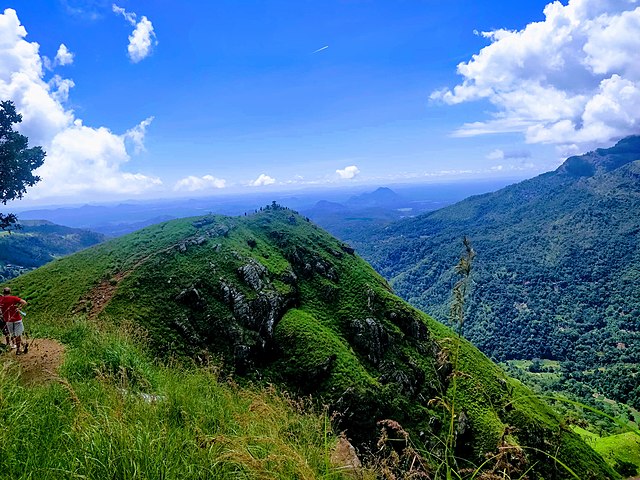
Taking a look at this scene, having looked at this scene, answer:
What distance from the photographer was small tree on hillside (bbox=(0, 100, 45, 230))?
94.1ft

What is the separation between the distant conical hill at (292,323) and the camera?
1603 inches

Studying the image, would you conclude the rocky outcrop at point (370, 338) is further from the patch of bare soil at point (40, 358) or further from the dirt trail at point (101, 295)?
the patch of bare soil at point (40, 358)

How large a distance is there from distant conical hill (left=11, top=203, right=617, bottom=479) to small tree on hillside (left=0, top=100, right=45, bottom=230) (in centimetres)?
1123

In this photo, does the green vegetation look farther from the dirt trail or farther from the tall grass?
the dirt trail

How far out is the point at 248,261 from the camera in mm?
55531

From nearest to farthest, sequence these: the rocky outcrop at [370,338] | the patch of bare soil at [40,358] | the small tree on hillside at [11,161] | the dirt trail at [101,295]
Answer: the patch of bare soil at [40,358] → the small tree on hillside at [11,161] → the dirt trail at [101,295] → the rocky outcrop at [370,338]

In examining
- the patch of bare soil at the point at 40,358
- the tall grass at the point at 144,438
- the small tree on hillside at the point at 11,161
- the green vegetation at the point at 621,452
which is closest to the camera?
the tall grass at the point at 144,438

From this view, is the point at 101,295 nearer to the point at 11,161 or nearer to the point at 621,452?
the point at 11,161

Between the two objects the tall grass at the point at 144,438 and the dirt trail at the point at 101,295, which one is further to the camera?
the dirt trail at the point at 101,295

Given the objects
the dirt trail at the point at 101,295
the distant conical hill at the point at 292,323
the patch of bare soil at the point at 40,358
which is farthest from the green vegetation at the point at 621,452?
the patch of bare soil at the point at 40,358

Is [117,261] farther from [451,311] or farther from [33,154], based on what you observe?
[451,311]

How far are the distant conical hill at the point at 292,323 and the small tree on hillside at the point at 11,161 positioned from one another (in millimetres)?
11230

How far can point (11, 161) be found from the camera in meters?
28.8

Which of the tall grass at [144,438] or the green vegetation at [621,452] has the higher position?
the tall grass at [144,438]
